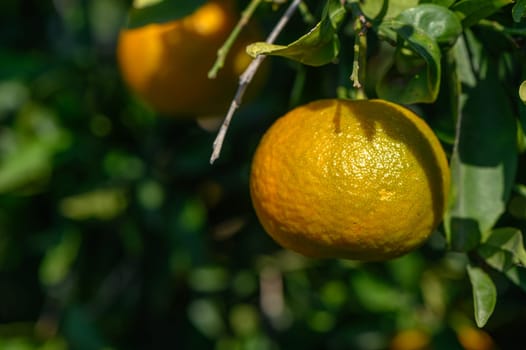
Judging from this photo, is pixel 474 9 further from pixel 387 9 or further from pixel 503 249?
pixel 503 249

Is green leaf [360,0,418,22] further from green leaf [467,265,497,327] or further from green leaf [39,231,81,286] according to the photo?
green leaf [39,231,81,286]

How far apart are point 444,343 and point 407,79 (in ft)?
2.69

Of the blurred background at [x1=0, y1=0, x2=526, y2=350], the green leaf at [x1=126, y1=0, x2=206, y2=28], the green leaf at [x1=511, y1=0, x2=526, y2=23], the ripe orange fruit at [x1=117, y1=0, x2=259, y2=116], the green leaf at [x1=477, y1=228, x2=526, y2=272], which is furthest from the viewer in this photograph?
the blurred background at [x1=0, y1=0, x2=526, y2=350]

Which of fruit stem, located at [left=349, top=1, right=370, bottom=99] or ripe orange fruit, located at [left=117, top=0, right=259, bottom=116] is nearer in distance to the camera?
fruit stem, located at [left=349, top=1, right=370, bottom=99]

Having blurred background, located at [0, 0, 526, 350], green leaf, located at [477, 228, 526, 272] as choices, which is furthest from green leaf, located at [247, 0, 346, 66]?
blurred background, located at [0, 0, 526, 350]

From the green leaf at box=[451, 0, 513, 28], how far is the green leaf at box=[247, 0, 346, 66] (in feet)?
0.46

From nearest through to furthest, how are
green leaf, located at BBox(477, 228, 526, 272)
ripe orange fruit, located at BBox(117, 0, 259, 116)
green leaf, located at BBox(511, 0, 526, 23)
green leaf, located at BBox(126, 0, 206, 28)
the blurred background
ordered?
1. green leaf, located at BBox(511, 0, 526, 23)
2. green leaf, located at BBox(477, 228, 526, 272)
3. green leaf, located at BBox(126, 0, 206, 28)
4. ripe orange fruit, located at BBox(117, 0, 259, 116)
5. the blurred background

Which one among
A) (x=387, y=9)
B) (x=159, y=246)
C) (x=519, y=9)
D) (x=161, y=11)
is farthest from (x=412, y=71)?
(x=159, y=246)

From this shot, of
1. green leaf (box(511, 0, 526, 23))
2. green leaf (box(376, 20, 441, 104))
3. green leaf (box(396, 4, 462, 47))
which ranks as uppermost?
green leaf (box(511, 0, 526, 23))

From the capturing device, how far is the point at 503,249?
40.4 inches

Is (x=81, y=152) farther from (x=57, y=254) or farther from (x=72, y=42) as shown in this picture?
(x=72, y=42)

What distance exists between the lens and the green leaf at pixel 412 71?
95 cm

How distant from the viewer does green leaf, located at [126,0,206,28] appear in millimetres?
1250

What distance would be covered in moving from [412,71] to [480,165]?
0.15 m
